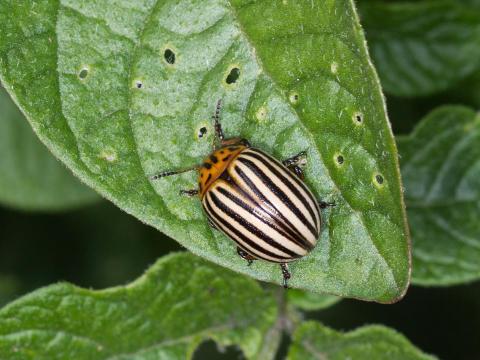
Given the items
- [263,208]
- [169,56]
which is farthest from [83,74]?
[263,208]

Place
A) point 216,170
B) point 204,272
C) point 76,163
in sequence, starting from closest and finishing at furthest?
point 76,163, point 216,170, point 204,272

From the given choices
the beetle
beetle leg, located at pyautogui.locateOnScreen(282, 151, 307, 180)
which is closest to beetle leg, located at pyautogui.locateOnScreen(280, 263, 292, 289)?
the beetle

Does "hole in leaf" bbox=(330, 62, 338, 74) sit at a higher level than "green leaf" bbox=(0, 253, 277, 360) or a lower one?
higher

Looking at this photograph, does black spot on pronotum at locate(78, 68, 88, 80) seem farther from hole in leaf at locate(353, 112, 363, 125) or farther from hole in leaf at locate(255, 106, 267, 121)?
hole in leaf at locate(353, 112, 363, 125)

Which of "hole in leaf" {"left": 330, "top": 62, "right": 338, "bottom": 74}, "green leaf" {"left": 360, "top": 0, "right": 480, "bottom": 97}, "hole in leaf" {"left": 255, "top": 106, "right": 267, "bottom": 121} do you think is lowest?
"green leaf" {"left": 360, "top": 0, "right": 480, "bottom": 97}

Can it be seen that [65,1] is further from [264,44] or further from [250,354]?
[250,354]

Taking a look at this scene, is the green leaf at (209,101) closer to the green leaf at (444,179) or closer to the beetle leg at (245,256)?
the beetle leg at (245,256)

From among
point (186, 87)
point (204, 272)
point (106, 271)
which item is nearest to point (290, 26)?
point (186, 87)
